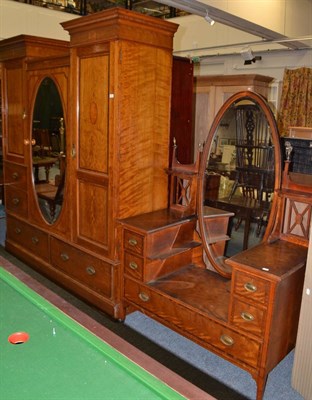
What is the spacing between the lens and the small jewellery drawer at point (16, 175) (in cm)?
369

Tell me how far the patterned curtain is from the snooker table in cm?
584

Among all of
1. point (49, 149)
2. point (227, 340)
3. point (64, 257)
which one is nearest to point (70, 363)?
point (227, 340)

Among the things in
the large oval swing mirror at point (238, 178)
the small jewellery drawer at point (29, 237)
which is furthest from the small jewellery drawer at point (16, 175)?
the large oval swing mirror at point (238, 178)

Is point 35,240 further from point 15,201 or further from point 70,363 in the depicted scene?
point 70,363

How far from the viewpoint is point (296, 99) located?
647 centimetres

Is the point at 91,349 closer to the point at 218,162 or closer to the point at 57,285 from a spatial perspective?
the point at 218,162

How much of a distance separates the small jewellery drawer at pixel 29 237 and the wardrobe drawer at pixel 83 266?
0.15 meters

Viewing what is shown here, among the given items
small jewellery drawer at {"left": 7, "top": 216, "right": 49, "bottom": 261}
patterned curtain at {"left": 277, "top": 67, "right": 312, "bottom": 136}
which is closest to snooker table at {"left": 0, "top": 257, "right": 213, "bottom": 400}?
small jewellery drawer at {"left": 7, "top": 216, "right": 49, "bottom": 261}

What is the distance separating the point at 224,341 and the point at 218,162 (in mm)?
1196

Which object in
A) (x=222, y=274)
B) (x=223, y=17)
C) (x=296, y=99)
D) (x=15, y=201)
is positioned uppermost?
(x=223, y=17)

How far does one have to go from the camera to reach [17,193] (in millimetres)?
3857

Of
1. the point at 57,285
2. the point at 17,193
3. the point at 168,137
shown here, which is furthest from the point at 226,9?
the point at 57,285

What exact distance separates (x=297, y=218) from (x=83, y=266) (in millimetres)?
1651

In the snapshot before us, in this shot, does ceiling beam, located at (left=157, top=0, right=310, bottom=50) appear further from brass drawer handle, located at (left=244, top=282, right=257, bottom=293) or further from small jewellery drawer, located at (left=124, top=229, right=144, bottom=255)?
brass drawer handle, located at (left=244, top=282, right=257, bottom=293)
